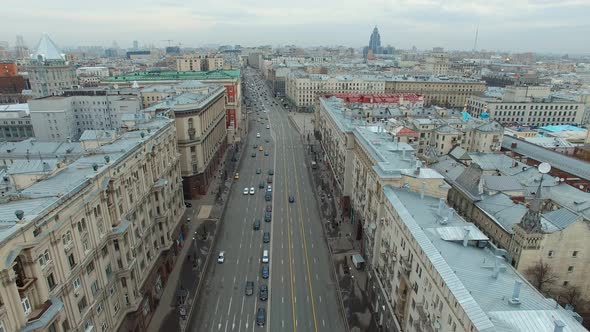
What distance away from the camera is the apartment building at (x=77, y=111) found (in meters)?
121

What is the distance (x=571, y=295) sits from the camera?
58.3m

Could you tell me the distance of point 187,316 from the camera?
2566 inches

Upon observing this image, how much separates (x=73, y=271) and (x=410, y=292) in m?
43.6

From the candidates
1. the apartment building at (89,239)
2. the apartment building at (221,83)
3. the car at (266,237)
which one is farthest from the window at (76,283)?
the apartment building at (221,83)

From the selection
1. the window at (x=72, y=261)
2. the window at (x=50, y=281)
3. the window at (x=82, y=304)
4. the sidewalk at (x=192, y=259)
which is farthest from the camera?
the sidewalk at (x=192, y=259)

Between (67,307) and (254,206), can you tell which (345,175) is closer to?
(254,206)

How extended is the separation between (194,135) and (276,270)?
5069 centimetres

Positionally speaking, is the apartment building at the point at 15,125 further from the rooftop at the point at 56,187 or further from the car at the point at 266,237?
the car at the point at 266,237

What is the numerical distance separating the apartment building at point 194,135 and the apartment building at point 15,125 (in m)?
57.2

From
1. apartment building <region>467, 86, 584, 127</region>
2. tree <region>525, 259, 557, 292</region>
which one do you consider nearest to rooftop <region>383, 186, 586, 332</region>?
tree <region>525, 259, 557, 292</region>

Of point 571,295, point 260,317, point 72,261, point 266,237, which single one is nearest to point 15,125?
point 266,237

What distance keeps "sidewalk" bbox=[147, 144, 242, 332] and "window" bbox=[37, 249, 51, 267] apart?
29.7m

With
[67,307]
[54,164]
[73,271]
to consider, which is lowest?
[67,307]

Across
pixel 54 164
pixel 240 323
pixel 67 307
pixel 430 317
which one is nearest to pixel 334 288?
pixel 240 323
